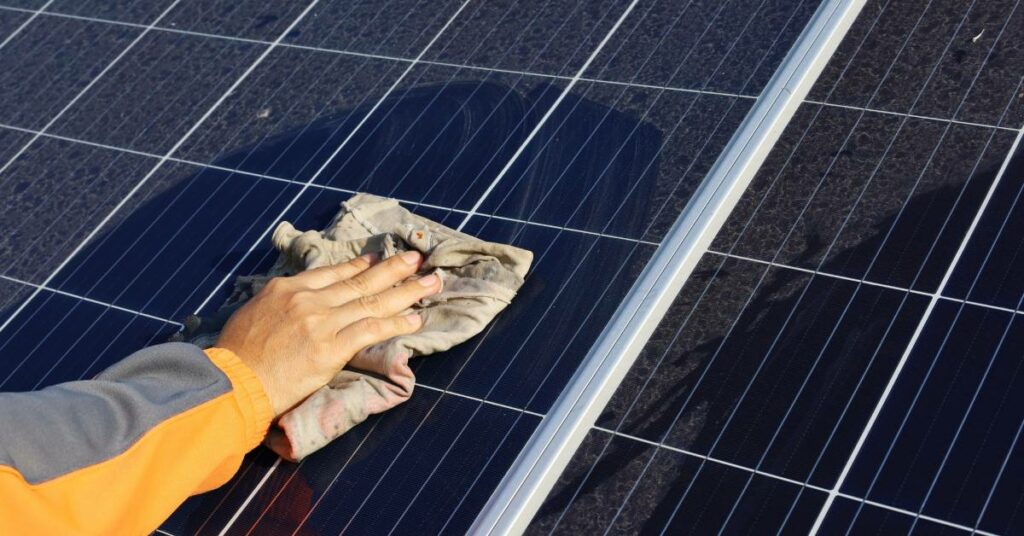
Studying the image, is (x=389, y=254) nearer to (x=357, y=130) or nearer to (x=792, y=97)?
(x=357, y=130)

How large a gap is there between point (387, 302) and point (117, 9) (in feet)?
9.66

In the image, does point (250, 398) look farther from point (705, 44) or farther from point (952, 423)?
point (705, 44)

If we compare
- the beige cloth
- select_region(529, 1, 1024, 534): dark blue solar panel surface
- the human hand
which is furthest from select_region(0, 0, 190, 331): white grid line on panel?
select_region(529, 1, 1024, 534): dark blue solar panel surface

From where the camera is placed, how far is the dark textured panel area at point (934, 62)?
13.0 feet

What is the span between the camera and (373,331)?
3893mm

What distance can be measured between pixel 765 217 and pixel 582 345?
66 cm

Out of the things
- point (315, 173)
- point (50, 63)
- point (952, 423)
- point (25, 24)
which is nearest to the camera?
point (952, 423)

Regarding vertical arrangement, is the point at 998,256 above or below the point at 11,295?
below

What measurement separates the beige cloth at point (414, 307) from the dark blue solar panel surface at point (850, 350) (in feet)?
1.91

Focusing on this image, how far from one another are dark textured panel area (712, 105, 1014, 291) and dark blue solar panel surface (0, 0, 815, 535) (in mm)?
199

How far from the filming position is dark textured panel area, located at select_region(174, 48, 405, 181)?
16.1 ft

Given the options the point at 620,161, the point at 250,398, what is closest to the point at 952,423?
the point at 620,161

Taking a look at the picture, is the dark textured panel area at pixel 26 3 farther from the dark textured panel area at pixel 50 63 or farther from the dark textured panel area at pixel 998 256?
the dark textured panel area at pixel 998 256

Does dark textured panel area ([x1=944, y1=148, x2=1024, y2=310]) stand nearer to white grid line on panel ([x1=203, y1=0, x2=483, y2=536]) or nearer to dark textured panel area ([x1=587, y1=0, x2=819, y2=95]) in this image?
dark textured panel area ([x1=587, y1=0, x2=819, y2=95])
